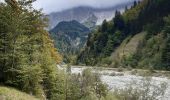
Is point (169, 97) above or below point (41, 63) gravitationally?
below

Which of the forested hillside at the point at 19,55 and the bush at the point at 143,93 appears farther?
the bush at the point at 143,93

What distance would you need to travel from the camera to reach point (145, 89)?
54.6 meters

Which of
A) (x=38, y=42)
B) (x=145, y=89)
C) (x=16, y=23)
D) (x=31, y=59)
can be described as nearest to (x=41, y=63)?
(x=31, y=59)

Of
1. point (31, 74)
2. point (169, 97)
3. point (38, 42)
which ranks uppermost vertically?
point (38, 42)

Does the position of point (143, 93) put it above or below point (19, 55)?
below

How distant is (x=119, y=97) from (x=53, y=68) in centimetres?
899

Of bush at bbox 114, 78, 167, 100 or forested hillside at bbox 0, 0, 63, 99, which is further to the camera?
bush at bbox 114, 78, 167, 100

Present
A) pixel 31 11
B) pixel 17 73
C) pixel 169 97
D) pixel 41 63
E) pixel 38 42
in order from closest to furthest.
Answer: pixel 17 73
pixel 41 63
pixel 31 11
pixel 38 42
pixel 169 97

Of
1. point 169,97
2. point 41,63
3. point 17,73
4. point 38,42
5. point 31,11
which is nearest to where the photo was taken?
point 17,73

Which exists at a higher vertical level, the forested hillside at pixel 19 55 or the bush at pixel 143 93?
the forested hillside at pixel 19 55

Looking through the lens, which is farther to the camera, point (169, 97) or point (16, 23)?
point (169, 97)

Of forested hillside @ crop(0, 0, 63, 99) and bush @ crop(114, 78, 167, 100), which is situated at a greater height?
forested hillside @ crop(0, 0, 63, 99)

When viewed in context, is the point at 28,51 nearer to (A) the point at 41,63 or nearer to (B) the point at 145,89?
(A) the point at 41,63

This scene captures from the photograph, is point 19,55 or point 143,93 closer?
point 19,55
